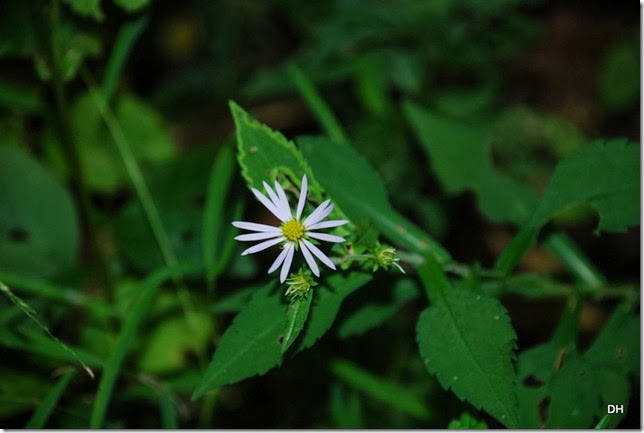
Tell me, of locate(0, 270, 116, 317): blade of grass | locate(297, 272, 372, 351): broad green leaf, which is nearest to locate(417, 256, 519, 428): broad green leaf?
locate(297, 272, 372, 351): broad green leaf

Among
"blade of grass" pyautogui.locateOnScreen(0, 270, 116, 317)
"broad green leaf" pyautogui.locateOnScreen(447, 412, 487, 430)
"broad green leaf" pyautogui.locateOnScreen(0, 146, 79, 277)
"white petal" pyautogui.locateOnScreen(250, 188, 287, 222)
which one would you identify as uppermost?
"broad green leaf" pyautogui.locateOnScreen(0, 146, 79, 277)

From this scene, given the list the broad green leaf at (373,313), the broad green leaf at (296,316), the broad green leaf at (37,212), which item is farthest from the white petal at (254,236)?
the broad green leaf at (37,212)

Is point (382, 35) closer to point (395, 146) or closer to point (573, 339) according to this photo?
point (395, 146)

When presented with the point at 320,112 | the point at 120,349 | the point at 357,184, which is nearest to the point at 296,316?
the point at 357,184

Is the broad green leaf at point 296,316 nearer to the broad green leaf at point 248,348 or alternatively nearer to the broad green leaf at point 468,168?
the broad green leaf at point 248,348

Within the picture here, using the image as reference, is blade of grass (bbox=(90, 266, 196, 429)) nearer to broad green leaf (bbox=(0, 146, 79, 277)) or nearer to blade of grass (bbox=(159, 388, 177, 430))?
blade of grass (bbox=(159, 388, 177, 430))

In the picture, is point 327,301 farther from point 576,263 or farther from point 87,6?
point 87,6
